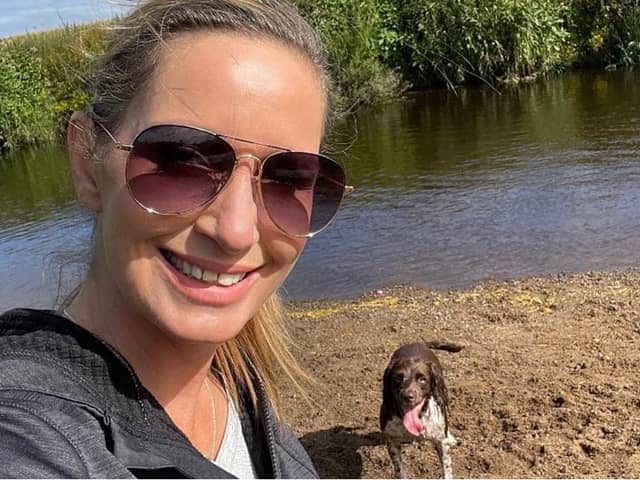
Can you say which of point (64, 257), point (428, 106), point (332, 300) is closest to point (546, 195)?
point (332, 300)

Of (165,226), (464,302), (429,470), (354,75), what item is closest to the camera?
(165,226)

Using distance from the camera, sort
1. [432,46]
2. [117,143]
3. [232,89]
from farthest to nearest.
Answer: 1. [432,46]
2. [117,143]
3. [232,89]

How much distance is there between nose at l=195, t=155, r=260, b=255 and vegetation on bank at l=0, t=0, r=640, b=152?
1200 inches

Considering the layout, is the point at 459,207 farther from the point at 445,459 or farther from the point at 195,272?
the point at 195,272

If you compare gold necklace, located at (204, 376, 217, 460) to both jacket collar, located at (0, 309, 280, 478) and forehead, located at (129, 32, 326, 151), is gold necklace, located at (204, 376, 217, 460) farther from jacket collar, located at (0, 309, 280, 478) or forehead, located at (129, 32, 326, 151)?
forehead, located at (129, 32, 326, 151)

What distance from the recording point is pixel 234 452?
5.72 ft

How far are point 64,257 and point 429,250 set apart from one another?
969 centimetres

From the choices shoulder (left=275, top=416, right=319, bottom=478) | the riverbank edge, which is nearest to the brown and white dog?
the riverbank edge

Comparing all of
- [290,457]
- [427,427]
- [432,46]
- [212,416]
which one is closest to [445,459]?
[427,427]

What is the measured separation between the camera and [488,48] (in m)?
36.0

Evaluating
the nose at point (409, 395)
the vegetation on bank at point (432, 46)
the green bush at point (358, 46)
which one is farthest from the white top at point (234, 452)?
the green bush at point (358, 46)

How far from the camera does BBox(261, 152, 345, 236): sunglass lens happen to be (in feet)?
5.14

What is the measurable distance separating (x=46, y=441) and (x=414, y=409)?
434 centimetres

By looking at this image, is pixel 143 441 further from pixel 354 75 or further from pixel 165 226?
pixel 354 75
